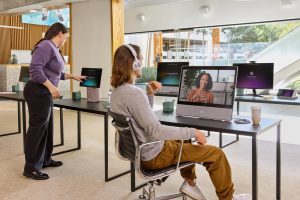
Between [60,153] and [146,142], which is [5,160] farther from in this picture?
[146,142]

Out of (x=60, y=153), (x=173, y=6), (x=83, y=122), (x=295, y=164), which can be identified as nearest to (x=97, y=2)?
(x=173, y=6)

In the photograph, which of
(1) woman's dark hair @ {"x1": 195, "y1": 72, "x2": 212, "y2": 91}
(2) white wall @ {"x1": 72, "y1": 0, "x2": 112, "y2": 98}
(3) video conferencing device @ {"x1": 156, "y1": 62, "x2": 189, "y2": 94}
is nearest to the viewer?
(1) woman's dark hair @ {"x1": 195, "y1": 72, "x2": 212, "y2": 91}

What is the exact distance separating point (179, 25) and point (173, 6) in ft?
1.58

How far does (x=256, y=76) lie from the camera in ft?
14.8

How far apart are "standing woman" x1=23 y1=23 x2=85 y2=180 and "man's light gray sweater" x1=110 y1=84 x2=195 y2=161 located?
126 cm

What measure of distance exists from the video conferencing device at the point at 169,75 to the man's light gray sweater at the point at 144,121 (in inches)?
116

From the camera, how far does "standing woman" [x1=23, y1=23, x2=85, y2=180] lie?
3.10 meters

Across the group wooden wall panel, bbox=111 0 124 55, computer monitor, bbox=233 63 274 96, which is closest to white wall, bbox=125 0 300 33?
wooden wall panel, bbox=111 0 124 55

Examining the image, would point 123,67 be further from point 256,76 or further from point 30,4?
point 30,4

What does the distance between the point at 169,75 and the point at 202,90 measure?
102 inches

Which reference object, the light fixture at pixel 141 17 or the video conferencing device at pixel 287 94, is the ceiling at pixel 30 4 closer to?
the light fixture at pixel 141 17

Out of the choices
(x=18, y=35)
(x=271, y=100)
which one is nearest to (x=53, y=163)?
(x=271, y=100)

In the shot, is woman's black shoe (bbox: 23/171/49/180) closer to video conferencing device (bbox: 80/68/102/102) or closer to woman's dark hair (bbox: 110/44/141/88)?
video conferencing device (bbox: 80/68/102/102)

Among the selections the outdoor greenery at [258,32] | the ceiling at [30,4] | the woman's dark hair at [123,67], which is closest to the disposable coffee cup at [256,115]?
the woman's dark hair at [123,67]
